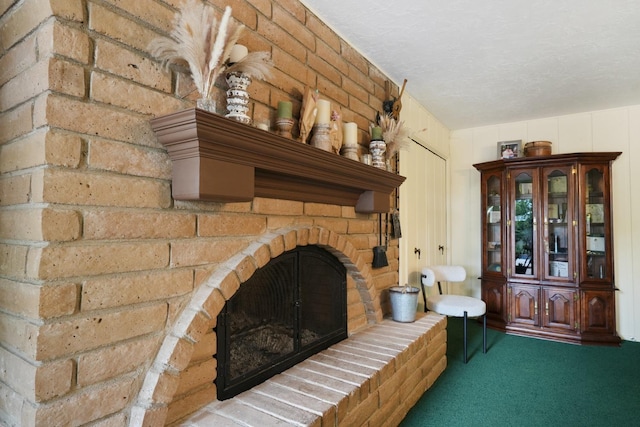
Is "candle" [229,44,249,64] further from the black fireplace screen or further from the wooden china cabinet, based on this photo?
the wooden china cabinet

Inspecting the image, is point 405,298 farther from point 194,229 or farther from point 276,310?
point 194,229

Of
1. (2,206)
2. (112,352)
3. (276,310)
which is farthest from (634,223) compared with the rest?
(2,206)

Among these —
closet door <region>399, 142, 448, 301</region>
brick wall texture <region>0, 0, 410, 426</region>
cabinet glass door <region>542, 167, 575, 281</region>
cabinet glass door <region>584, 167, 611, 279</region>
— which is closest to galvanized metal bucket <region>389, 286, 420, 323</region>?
closet door <region>399, 142, 448, 301</region>

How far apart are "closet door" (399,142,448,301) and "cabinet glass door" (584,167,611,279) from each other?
134 centimetres

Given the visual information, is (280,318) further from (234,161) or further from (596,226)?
(596,226)

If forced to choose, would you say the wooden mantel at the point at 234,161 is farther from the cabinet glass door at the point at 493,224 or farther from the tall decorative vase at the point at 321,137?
the cabinet glass door at the point at 493,224

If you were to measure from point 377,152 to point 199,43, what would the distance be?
139 centimetres

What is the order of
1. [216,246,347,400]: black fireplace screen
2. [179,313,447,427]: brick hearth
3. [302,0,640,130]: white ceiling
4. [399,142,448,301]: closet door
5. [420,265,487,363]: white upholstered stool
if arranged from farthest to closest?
[399,142,448,301]: closet door < [420,265,487,363]: white upholstered stool < [302,0,640,130]: white ceiling < [216,246,347,400]: black fireplace screen < [179,313,447,427]: brick hearth

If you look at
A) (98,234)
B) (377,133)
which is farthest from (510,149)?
(98,234)

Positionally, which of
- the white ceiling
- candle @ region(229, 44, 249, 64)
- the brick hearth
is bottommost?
the brick hearth

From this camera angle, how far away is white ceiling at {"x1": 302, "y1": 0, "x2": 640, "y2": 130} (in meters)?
2.01

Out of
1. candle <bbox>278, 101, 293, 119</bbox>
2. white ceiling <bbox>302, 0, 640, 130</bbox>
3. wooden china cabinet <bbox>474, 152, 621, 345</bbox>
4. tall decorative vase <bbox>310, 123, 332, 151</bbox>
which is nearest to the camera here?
candle <bbox>278, 101, 293, 119</bbox>

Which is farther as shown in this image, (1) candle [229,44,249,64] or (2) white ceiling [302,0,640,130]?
(2) white ceiling [302,0,640,130]

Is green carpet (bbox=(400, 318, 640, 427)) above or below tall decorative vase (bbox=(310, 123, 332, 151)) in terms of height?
below
